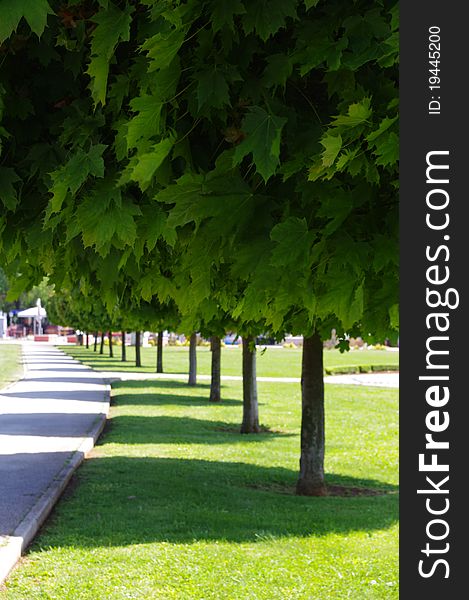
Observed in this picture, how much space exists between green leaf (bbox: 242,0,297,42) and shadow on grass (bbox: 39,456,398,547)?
273 inches

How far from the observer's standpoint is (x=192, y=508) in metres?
10.3

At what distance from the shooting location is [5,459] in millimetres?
13398

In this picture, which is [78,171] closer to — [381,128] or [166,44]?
[166,44]

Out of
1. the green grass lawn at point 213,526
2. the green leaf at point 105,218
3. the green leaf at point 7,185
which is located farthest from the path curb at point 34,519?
the green leaf at point 105,218

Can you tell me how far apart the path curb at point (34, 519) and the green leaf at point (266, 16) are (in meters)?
6.05

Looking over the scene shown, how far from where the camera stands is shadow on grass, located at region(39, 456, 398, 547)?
8992 millimetres

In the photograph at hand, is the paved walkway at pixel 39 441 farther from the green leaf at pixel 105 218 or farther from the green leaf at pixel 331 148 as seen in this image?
the green leaf at pixel 331 148

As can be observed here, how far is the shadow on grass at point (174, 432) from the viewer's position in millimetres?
16891

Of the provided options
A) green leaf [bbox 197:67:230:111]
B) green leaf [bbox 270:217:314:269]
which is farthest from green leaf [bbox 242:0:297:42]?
green leaf [bbox 270:217:314:269]

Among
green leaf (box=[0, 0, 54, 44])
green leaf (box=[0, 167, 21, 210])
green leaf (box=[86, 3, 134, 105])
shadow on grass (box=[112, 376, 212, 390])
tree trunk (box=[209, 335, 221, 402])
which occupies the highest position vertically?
green leaf (box=[86, 3, 134, 105])

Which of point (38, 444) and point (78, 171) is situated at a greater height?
point (78, 171)

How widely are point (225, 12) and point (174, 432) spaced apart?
16.4 m

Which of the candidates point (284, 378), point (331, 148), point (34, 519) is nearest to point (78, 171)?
point (331, 148)

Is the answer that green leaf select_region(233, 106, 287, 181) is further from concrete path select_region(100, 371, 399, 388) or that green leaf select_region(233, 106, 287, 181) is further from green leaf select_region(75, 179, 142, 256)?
concrete path select_region(100, 371, 399, 388)
